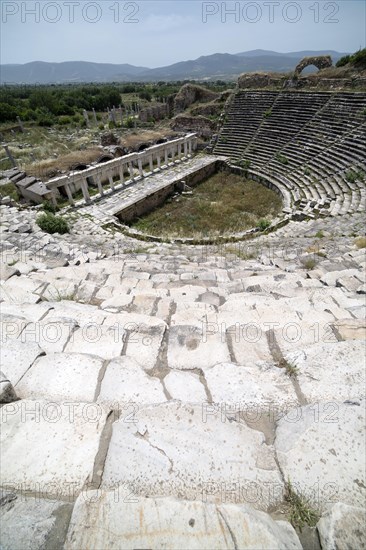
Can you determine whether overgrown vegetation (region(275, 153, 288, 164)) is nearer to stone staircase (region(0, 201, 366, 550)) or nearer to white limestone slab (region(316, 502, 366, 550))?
stone staircase (region(0, 201, 366, 550))

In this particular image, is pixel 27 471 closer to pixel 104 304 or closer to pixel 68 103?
pixel 104 304

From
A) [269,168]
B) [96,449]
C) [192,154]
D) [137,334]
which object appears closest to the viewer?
[96,449]

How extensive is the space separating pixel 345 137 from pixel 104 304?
2292 cm

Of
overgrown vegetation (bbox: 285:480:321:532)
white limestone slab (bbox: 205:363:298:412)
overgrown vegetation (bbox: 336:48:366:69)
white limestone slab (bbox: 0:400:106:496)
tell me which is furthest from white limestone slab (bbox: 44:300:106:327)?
overgrown vegetation (bbox: 336:48:366:69)

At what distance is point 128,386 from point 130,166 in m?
20.2

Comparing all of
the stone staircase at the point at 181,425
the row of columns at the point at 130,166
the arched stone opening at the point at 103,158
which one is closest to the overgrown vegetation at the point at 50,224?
the row of columns at the point at 130,166

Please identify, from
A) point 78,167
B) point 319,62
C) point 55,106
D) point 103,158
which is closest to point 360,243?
point 78,167

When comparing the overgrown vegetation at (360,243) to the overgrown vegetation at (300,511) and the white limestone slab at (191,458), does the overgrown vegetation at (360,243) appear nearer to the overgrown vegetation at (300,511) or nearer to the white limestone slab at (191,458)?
the white limestone slab at (191,458)

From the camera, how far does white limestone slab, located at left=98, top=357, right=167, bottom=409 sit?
212cm

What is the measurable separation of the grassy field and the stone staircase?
11.8 metres

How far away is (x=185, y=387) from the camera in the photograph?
2.31 meters

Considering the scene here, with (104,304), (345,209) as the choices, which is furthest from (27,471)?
(345,209)

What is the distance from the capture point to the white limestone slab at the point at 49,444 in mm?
1534

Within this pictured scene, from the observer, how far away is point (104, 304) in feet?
14.3
